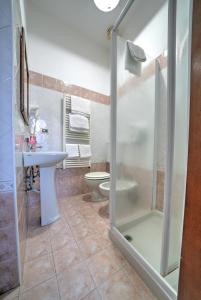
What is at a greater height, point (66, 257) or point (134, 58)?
point (134, 58)

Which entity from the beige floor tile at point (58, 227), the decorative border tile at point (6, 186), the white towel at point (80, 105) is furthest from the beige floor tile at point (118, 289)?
the white towel at point (80, 105)

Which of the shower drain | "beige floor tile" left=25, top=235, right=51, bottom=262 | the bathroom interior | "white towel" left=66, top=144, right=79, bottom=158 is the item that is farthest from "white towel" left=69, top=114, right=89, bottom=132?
the shower drain

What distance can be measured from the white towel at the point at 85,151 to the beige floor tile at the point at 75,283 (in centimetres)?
148

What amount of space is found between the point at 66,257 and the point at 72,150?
53.7 inches

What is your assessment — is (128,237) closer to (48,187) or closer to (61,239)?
(61,239)

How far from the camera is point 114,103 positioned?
4.01ft

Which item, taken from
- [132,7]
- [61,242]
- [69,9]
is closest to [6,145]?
[61,242]

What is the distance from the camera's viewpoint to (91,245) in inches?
46.1

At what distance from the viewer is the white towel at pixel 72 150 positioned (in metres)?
2.09

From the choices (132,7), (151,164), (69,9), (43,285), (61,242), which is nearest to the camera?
(43,285)

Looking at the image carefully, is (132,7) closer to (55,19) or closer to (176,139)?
(176,139)

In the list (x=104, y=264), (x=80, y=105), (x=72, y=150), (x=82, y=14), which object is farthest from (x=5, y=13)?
(x=82, y=14)

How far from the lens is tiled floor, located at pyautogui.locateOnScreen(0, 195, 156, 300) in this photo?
79 centimetres

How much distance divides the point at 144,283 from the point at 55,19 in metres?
3.21
